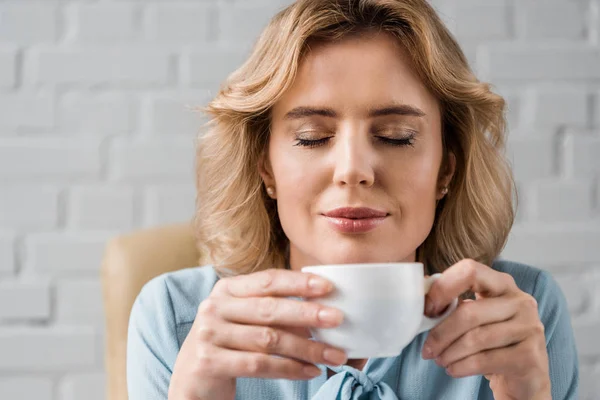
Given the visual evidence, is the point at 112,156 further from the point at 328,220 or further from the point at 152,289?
the point at 328,220

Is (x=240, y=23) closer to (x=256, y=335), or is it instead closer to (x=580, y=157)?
(x=580, y=157)

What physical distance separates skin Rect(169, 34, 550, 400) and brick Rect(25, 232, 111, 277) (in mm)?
688

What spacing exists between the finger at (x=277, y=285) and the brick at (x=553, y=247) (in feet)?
3.79

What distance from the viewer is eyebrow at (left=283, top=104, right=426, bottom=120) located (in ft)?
3.37

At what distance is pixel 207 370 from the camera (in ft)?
2.82

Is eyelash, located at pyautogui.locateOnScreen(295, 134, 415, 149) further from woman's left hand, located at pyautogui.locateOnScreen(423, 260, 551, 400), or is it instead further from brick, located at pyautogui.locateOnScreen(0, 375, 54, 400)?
brick, located at pyautogui.locateOnScreen(0, 375, 54, 400)

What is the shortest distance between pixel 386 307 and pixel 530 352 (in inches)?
10.4

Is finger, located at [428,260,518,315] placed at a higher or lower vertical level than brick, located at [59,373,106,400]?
higher

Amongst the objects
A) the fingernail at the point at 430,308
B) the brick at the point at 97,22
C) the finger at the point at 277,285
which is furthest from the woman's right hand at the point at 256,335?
the brick at the point at 97,22

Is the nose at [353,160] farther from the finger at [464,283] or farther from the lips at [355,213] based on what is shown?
the finger at [464,283]

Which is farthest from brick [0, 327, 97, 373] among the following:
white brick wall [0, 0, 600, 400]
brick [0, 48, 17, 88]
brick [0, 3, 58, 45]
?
brick [0, 3, 58, 45]

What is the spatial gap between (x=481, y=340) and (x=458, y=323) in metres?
0.04

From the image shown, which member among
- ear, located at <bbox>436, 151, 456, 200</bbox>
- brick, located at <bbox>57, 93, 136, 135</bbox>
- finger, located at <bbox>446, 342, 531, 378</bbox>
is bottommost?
finger, located at <bbox>446, 342, 531, 378</bbox>

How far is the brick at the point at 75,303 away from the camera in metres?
1.75
